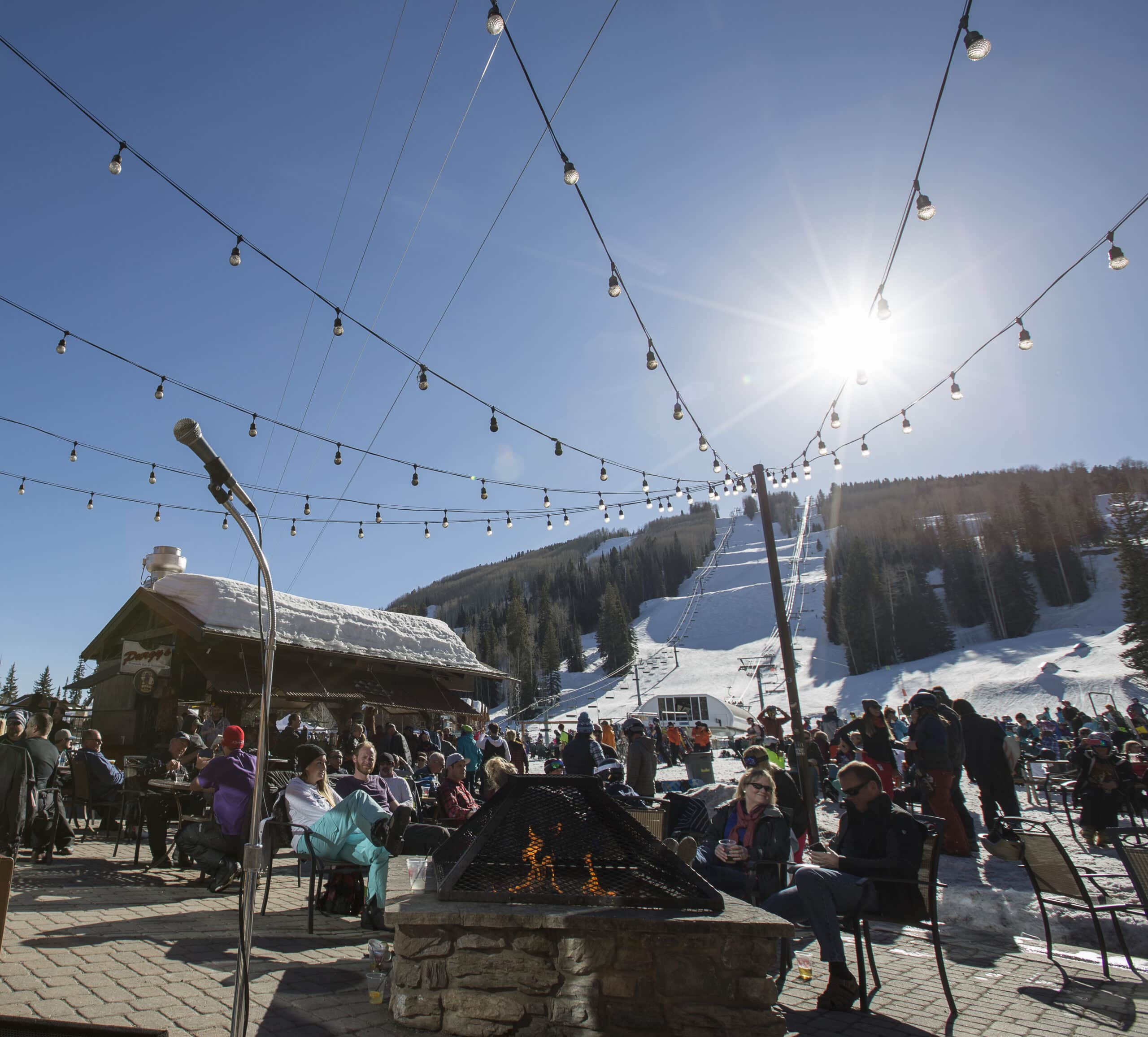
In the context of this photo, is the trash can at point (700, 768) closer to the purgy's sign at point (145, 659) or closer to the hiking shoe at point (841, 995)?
the hiking shoe at point (841, 995)

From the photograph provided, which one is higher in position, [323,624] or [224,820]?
[323,624]

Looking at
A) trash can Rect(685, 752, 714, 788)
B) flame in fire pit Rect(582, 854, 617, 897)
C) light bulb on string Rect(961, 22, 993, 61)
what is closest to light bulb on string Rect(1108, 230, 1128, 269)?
light bulb on string Rect(961, 22, 993, 61)

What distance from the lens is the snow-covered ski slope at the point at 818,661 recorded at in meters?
36.2

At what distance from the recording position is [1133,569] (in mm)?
37656

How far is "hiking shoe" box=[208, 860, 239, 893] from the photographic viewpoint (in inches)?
236

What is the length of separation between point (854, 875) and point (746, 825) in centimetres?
73

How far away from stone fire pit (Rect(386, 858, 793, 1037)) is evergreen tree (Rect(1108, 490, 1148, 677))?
4044 centimetres

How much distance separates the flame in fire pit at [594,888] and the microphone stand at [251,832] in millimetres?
1492

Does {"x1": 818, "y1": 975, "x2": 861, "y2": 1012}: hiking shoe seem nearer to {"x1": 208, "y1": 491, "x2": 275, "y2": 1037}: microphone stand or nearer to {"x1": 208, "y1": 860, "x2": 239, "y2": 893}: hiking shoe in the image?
{"x1": 208, "y1": 491, "x2": 275, "y2": 1037}: microphone stand

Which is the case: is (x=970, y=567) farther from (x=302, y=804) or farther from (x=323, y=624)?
(x=302, y=804)

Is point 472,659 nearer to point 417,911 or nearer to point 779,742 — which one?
point 779,742

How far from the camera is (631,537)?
493ft

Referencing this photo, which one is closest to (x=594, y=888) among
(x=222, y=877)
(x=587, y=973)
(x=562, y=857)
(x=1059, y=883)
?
(x=562, y=857)

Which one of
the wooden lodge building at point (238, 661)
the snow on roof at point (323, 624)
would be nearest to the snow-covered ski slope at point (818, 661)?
the snow on roof at point (323, 624)
